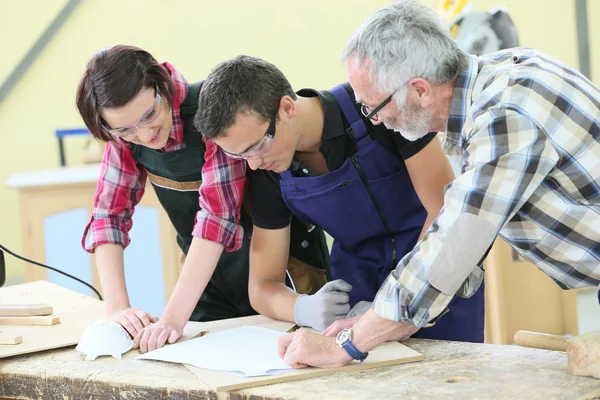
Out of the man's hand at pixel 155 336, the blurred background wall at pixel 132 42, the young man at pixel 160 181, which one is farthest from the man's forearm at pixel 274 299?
the blurred background wall at pixel 132 42

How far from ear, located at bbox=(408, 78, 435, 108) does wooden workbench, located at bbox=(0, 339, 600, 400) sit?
523mm

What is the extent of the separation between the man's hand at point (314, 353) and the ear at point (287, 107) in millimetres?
566

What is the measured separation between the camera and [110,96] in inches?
69.0

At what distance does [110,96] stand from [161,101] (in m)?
0.15

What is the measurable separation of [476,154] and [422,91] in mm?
230

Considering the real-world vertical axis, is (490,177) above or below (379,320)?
above

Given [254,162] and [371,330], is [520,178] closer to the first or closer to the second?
[371,330]

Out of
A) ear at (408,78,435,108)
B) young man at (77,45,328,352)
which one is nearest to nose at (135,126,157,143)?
young man at (77,45,328,352)

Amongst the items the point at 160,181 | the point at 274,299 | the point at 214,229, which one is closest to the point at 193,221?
the point at 160,181

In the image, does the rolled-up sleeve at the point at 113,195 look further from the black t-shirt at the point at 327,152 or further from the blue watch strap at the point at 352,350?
the blue watch strap at the point at 352,350

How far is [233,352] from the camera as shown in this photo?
164cm

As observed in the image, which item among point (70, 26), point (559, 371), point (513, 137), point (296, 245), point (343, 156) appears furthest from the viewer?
point (70, 26)

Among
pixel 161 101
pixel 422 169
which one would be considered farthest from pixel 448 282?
pixel 161 101

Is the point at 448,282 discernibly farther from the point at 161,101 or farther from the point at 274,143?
the point at 161,101
